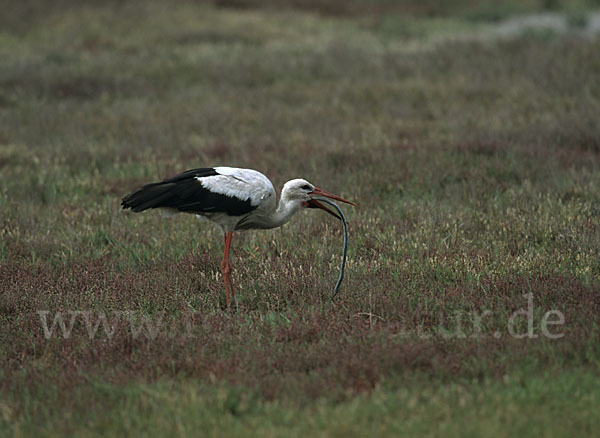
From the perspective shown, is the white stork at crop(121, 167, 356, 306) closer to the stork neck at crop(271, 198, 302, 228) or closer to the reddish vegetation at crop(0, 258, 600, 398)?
the stork neck at crop(271, 198, 302, 228)

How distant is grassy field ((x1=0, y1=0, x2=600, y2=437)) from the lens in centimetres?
424

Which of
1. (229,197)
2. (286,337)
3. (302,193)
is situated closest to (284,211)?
(302,193)

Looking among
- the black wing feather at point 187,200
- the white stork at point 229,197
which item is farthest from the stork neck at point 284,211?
the black wing feather at point 187,200

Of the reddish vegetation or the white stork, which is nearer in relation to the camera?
the reddish vegetation

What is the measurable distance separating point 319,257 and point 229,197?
123cm

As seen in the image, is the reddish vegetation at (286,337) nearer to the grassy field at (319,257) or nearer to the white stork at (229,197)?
the grassy field at (319,257)

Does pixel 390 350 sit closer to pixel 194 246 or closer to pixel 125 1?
pixel 194 246

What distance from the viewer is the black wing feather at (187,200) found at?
638 centimetres

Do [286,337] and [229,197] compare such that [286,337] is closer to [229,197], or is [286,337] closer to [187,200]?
[229,197]

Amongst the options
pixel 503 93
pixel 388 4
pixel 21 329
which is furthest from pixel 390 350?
pixel 388 4

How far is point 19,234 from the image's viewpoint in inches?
313

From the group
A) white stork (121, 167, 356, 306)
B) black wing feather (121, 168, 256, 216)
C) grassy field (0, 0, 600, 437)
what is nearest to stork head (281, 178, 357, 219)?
white stork (121, 167, 356, 306)

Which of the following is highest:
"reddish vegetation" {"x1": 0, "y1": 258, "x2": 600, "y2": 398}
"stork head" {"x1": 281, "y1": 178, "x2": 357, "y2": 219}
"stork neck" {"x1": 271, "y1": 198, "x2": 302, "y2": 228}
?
"stork head" {"x1": 281, "y1": 178, "x2": 357, "y2": 219}

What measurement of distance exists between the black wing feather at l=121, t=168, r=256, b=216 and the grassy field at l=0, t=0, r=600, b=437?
0.68 metres
